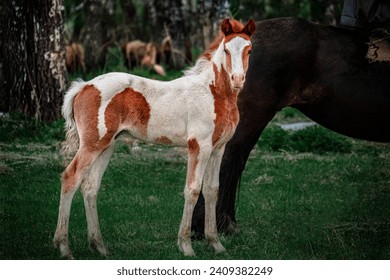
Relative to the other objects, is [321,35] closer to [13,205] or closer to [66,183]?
[66,183]

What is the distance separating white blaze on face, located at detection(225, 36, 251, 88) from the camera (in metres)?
5.61

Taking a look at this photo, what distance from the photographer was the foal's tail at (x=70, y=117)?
237 inches

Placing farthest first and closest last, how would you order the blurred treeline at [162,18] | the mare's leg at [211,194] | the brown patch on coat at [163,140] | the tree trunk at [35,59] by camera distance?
the blurred treeline at [162,18], the tree trunk at [35,59], the mare's leg at [211,194], the brown patch on coat at [163,140]

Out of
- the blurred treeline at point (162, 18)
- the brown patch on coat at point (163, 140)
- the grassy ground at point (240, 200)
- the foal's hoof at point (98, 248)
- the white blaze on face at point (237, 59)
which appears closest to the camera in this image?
the white blaze on face at point (237, 59)

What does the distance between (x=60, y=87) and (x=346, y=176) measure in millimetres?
3974

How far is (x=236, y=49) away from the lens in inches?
225

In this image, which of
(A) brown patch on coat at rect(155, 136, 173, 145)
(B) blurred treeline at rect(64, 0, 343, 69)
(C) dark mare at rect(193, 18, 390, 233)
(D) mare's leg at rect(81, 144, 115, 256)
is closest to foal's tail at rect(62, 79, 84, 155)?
(D) mare's leg at rect(81, 144, 115, 256)

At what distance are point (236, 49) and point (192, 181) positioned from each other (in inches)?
42.0

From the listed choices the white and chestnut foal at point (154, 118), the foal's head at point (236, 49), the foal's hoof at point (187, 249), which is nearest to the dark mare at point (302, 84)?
the foal's hoof at point (187, 249)

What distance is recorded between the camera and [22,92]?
35.9ft

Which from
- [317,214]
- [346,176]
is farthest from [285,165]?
[317,214]

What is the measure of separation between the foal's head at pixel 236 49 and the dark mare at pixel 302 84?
3.86 feet

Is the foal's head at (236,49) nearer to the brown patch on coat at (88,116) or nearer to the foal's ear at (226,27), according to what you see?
the foal's ear at (226,27)

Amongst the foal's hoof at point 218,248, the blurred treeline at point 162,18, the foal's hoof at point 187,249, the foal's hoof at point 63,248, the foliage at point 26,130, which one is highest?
the foal's hoof at point 63,248
